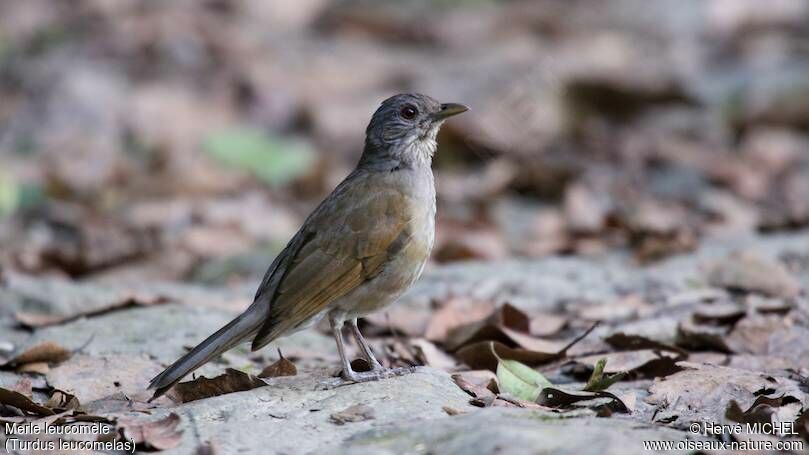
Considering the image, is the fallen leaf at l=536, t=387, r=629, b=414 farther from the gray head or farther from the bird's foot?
the gray head

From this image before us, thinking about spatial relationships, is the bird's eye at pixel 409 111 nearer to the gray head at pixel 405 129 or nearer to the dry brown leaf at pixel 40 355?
the gray head at pixel 405 129

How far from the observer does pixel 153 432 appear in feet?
12.7

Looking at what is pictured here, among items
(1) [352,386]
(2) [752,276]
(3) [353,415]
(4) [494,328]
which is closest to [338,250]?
(1) [352,386]

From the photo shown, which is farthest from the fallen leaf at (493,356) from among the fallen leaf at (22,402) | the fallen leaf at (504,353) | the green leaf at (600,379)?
the fallen leaf at (22,402)

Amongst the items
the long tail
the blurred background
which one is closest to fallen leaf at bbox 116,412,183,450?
the long tail

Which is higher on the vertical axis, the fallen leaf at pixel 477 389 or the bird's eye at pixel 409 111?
the bird's eye at pixel 409 111

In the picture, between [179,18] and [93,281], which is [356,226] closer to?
[93,281]

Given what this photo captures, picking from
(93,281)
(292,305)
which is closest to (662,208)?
(93,281)

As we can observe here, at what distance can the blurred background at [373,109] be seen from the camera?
853 cm

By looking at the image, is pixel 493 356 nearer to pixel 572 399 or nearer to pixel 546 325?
pixel 572 399

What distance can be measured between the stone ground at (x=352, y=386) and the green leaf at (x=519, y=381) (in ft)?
0.85

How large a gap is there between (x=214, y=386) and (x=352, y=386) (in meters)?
0.57

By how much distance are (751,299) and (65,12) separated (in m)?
10.3

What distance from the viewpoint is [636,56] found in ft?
43.4
